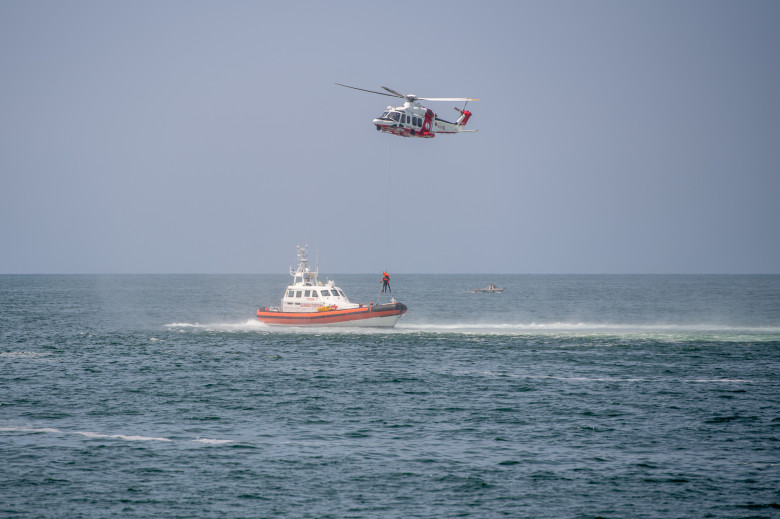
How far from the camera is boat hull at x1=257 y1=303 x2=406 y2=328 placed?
56.6 m

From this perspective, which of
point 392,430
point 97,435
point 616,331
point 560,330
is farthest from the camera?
point 560,330

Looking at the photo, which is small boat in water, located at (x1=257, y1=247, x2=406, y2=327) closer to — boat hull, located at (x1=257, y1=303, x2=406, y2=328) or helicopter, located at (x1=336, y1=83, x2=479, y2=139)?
boat hull, located at (x1=257, y1=303, x2=406, y2=328)

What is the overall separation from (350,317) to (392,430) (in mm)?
29841

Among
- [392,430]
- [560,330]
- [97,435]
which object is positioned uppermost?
[560,330]

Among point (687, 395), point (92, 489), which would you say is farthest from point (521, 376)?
point (92, 489)

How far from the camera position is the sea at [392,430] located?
20.0 meters

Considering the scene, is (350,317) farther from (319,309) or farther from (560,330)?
(560,330)

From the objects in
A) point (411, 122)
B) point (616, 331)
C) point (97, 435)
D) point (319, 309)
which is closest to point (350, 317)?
point (319, 309)

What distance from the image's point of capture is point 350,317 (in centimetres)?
5691

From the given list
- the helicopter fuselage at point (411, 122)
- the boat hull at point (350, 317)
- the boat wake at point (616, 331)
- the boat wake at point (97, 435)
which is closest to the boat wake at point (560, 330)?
the boat wake at point (616, 331)

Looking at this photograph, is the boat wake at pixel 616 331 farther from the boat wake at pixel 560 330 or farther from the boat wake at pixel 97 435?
the boat wake at pixel 97 435

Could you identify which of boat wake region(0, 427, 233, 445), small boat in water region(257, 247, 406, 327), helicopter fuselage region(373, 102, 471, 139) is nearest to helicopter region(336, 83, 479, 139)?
helicopter fuselage region(373, 102, 471, 139)

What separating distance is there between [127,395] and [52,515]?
1508 centimetres

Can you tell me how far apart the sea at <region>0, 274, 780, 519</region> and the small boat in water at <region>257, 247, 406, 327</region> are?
537cm
